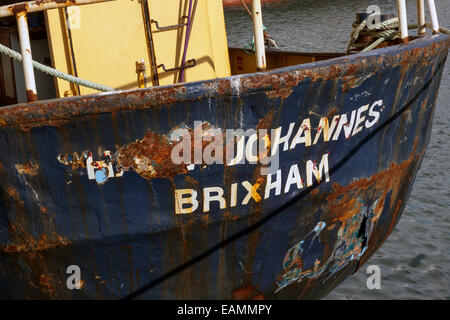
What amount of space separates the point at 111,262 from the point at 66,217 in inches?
16.5

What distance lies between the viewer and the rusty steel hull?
11.1 ft

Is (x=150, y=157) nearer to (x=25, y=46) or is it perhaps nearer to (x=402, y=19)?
(x=25, y=46)

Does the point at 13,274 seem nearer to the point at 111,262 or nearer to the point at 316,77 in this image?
the point at 111,262

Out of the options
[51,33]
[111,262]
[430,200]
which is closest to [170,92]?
[111,262]

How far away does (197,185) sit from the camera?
364cm

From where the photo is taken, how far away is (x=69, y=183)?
347 centimetres

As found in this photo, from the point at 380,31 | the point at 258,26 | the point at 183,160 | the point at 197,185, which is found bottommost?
the point at 197,185

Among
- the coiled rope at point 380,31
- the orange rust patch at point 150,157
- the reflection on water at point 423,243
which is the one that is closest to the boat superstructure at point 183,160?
the orange rust patch at point 150,157

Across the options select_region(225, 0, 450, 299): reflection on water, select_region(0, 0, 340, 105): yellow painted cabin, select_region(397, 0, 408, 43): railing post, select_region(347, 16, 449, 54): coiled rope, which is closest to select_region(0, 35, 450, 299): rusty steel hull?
select_region(397, 0, 408, 43): railing post

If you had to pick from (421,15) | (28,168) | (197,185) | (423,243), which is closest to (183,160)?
(197,185)

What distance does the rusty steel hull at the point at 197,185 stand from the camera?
339cm

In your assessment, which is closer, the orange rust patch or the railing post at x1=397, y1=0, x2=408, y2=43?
the orange rust patch

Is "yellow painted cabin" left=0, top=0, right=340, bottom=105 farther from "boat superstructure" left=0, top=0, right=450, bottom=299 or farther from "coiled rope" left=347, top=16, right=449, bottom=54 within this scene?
"coiled rope" left=347, top=16, right=449, bottom=54

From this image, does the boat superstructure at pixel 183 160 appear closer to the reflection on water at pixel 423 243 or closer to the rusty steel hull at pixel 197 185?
the rusty steel hull at pixel 197 185
